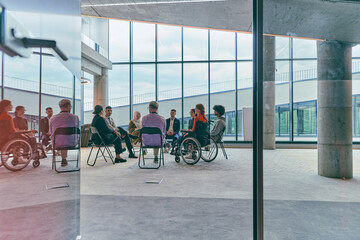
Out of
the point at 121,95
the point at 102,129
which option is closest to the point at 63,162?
the point at 102,129

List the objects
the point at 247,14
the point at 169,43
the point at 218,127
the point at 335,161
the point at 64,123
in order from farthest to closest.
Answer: the point at 169,43, the point at 218,127, the point at 247,14, the point at 335,161, the point at 64,123

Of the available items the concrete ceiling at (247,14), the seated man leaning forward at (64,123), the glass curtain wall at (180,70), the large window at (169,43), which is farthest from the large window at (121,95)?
the seated man leaning forward at (64,123)

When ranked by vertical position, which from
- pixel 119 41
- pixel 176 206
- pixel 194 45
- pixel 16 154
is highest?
pixel 119 41

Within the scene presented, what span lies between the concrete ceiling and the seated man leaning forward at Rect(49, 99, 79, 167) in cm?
143

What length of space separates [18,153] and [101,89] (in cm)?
1054

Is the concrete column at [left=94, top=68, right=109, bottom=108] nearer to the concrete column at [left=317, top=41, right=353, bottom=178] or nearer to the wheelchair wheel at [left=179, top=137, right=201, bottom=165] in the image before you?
the wheelchair wheel at [left=179, top=137, right=201, bottom=165]

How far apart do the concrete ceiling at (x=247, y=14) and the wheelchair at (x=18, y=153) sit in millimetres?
1640

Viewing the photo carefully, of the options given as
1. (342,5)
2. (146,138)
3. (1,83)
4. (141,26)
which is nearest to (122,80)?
(141,26)

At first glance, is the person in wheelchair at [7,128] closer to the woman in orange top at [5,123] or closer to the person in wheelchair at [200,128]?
the woman in orange top at [5,123]

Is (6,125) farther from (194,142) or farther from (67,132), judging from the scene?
(194,142)

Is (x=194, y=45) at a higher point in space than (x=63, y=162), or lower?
higher

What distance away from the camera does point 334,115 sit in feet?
12.6

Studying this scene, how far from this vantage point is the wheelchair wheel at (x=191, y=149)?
5.47 metres

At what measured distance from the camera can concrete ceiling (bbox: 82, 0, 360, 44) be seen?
7.84 feet
